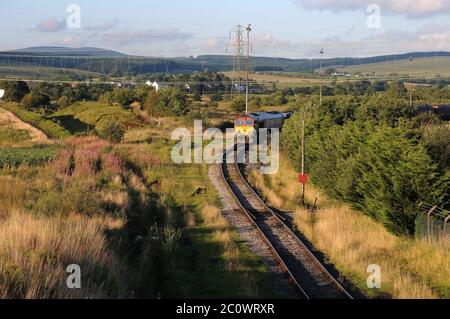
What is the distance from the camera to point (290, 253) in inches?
631

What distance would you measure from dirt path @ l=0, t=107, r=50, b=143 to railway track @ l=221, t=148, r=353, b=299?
25.8 meters

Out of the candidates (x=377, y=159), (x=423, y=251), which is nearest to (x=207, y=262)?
(x=423, y=251)

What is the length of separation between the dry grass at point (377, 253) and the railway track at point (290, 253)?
2.24 feet

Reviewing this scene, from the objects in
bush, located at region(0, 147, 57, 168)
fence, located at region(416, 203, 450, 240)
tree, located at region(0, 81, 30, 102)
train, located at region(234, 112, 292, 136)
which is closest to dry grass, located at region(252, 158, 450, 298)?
fence, located at region(416, 203, 450, 240)

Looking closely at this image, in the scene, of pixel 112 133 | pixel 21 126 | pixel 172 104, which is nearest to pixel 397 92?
pixel 172 104

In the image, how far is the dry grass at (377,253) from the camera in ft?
40.9

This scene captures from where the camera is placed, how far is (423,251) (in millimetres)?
14648

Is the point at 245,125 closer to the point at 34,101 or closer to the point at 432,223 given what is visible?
the point at 432,223

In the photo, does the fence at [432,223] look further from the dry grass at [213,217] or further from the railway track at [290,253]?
the dry grass at [213,217]

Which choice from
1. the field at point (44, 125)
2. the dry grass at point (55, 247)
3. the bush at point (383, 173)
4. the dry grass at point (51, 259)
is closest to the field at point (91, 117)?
the field at point (44, 125)

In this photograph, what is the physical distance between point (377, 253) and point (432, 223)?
6.20 feet

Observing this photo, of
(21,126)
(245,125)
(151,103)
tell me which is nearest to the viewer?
(245,125)
